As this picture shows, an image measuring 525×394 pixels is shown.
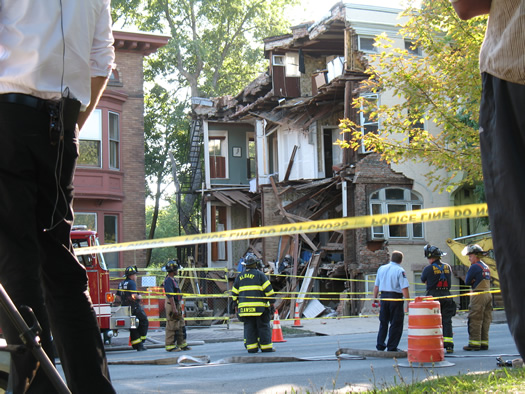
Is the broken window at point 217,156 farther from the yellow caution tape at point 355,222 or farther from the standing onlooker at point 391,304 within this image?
the yellow caution tape at point 355,222

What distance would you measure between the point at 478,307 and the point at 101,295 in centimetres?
861

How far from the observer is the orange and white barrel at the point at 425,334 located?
33.3 ft

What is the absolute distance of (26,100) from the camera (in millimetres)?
2875

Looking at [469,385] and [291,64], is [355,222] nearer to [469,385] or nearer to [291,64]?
[469,385]

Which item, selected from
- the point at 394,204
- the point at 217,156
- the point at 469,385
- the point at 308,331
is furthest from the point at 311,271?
the point at 469,385

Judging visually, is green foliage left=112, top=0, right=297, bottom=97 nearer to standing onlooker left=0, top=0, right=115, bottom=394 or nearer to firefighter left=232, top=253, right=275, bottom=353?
firefighter left=232, top=253, right=275, bottom=353

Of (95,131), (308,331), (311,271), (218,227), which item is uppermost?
(95,131)

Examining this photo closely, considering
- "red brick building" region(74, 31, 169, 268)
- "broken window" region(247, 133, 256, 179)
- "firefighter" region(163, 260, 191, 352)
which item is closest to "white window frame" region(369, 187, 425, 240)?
"red brick building" region(74, 31, 169, 268)

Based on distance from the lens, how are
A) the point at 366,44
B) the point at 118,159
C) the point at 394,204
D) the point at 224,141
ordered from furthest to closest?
the point at 224,141
the point at 366,44
the point at 394,204
the point at 118,159

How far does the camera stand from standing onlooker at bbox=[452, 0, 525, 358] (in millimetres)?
1944

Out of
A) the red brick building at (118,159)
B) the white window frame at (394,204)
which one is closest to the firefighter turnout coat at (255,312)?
the red brick building at (118,159)

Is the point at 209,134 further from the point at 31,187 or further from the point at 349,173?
the point at 31,187

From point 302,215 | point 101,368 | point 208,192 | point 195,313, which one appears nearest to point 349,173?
point 302,215

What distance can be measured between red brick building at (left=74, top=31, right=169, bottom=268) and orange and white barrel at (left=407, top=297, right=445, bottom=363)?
679 inches
